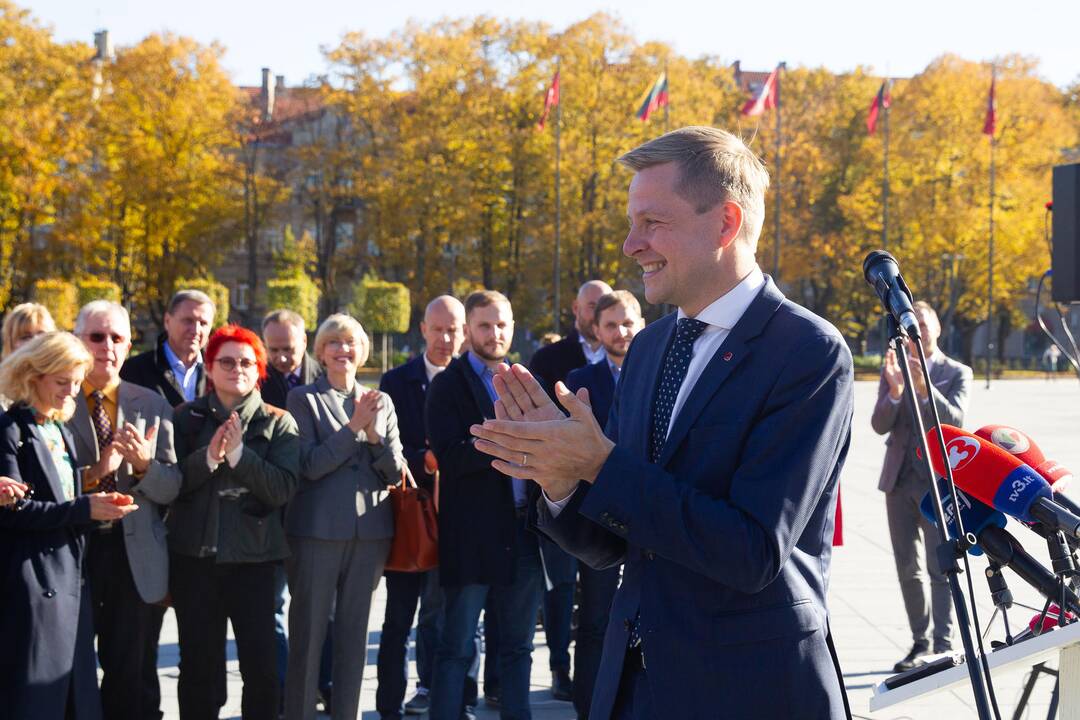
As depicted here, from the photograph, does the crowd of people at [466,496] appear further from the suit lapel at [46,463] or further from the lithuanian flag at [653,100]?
the lithuanian flag at [653,100]

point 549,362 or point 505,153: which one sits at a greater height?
point 505,153

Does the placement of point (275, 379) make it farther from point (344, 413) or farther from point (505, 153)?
point (505, 153)

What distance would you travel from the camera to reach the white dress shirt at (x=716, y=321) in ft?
8.93

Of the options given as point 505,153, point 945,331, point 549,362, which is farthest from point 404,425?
point 945,331


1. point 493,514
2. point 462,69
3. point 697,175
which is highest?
point 462,69

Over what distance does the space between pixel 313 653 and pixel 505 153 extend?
1614 inches

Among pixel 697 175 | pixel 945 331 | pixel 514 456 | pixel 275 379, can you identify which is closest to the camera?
pixel 514 456

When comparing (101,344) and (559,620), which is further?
(559,620)

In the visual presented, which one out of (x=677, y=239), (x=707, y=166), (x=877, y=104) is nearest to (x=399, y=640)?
(x=677, y=239)

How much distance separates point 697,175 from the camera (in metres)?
2.66

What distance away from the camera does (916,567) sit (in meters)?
7.33

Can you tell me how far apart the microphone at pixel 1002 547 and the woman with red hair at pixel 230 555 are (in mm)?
3399

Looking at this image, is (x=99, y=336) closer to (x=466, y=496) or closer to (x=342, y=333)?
(x=342, y=333)

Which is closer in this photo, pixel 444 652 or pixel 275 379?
pixel 444 652
